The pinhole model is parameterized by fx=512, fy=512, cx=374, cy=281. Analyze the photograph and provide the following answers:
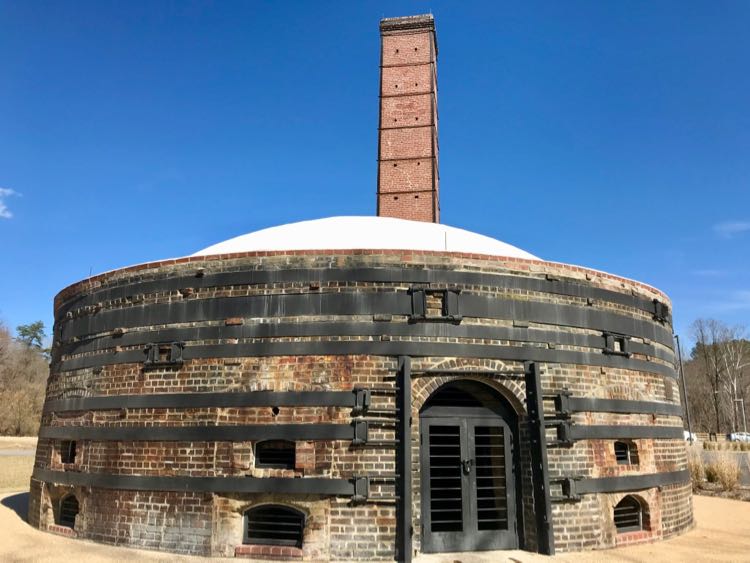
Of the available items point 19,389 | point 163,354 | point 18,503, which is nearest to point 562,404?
point 163,354

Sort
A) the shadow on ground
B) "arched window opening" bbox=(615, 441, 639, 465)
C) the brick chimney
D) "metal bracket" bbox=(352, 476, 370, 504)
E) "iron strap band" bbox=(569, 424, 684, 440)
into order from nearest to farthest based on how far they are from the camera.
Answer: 1. "metal bracket" bbox=(352, 476, 370, 504)
2. "iron strap band" bbox=(569, 424, 684, 440)
3. "arched window opening" bbox=(615, 441, 639, 465)
4. the shadow on ground
5. the brick chimney

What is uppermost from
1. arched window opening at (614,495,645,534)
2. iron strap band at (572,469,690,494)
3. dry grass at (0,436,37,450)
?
iron strap band at (572,469,690,494)

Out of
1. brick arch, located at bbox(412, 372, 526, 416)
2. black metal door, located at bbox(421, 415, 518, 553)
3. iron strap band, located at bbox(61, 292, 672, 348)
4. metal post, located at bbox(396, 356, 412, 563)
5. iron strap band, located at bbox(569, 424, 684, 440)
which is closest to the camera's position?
metal post, located at bbox(396, 356, 412, 563)

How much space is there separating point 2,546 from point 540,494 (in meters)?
8.40

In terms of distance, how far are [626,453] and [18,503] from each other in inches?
529

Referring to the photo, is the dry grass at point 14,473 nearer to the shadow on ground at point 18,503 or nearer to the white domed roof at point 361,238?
the shadow on ground at point 18,503

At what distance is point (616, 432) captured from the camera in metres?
8.73

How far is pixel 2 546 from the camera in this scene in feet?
26.3

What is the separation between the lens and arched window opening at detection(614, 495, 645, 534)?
8734mm

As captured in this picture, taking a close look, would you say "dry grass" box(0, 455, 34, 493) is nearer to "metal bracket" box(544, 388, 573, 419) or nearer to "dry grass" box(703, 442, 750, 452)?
"metal bracket" box(544, 388, 573, 419)

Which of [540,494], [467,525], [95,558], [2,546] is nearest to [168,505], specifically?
[95,558]

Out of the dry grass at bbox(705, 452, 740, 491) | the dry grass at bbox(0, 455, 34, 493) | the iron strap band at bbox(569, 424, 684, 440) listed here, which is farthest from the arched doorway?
the dry grass at bbox(0, 455, 34, 493)

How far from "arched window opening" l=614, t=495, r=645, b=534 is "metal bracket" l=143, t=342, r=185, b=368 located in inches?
307

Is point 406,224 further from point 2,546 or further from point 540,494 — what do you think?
point 2,546
